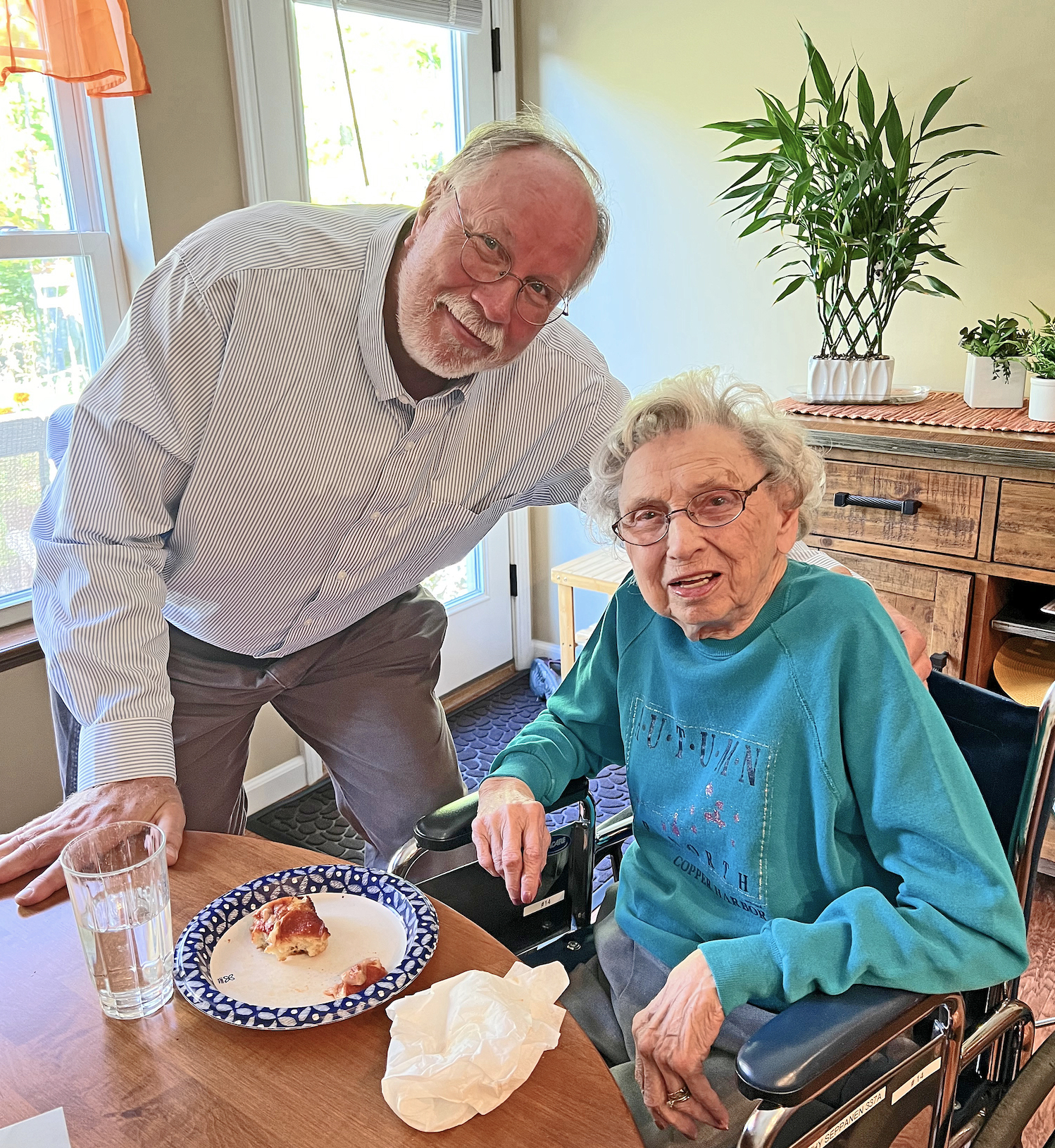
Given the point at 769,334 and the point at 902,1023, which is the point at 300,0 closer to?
the point at 769,334

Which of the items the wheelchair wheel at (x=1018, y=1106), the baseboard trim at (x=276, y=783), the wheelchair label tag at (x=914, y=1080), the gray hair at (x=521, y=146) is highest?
the gray hair at (x=521, y=146)

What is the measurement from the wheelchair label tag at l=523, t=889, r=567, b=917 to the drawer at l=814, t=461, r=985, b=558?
3.99 feet

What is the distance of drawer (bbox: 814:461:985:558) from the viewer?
223 cm

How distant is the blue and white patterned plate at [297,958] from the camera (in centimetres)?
94

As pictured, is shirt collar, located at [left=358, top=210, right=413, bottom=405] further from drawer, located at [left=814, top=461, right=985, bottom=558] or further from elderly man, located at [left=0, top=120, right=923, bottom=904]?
drawer, located at [left=814, top=461, right=985, bottom=558]

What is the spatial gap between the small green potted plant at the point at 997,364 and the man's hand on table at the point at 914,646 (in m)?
1.25

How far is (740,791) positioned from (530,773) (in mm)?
301

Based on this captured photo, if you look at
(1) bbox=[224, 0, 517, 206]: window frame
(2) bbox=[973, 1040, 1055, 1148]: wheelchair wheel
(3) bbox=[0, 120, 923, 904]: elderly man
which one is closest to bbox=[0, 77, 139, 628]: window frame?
(1) bbox=[224, 0, 517, 206]: window frame

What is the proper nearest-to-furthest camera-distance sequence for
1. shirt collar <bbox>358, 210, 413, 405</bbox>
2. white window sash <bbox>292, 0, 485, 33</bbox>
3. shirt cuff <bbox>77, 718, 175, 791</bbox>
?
shirt cuff <bbox>77, 718, 175, 791</bbox>
shirt collar <bbox>358, 210, 413, 405</bbox>
white window sash <bbox>292, 0, 485, 33</bbox>

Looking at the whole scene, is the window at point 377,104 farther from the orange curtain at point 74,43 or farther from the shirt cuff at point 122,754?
the shirt cuff at point 122,754

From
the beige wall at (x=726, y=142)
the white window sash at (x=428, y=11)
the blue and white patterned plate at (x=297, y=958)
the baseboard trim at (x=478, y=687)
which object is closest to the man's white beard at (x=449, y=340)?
the blue and white patterned plate at (x=297, y=958)

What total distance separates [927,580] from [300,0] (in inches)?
82.5

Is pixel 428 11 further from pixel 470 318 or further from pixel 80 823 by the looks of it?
pixel 80 823

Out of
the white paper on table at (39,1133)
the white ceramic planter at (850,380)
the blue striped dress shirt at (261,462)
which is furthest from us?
the white ceramic planter at (850,380)
